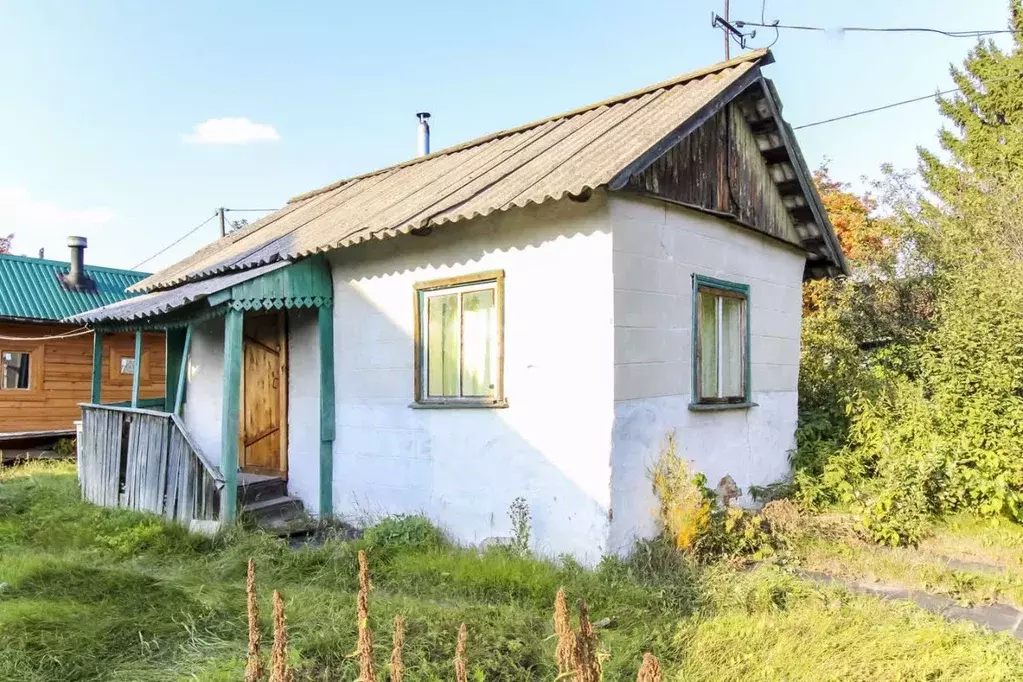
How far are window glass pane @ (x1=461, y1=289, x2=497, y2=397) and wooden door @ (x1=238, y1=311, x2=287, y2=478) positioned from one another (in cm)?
284

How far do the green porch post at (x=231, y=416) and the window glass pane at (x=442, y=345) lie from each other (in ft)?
6.37

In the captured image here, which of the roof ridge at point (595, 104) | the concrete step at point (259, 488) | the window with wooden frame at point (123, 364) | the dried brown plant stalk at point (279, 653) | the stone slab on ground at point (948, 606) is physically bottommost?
the stone slab on ground at point (948, 606)

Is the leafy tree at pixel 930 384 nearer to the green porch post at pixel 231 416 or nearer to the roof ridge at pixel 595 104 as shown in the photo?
the roof ridge at pixel 595 104

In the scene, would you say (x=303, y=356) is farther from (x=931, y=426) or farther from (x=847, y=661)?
(x=931, y=426)

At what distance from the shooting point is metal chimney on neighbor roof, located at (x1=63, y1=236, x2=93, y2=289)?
16.3 metres

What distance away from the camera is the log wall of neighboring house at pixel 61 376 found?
14.4 m

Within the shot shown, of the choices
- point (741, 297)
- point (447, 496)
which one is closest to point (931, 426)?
point (741, 297)

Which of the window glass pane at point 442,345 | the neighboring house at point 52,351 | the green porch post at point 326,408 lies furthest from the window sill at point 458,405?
the neighboring house at point 52,351

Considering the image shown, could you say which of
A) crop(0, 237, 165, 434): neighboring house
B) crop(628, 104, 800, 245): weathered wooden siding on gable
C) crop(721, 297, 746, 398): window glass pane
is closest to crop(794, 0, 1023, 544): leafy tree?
crop(721, 297, 746, 398): window glass pane

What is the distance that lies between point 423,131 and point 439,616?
10.7 meters

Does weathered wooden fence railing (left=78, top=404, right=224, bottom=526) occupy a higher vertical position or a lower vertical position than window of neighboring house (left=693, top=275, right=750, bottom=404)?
lower

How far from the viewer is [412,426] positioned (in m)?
7.16

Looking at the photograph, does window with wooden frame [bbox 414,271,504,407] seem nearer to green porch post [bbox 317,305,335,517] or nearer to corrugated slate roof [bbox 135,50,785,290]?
corrugated slate roof [bbox 135,50,785,290]

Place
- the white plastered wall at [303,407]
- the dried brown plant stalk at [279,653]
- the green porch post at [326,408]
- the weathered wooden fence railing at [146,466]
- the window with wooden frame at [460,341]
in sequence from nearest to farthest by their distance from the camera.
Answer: the dried brown plant stalk at [279,653] < the window with wooden frame at [460,341] < the weathered wooden fence railing at [146,466] < the green porch post at [326,408] < the white plastered wall at [303,407]
